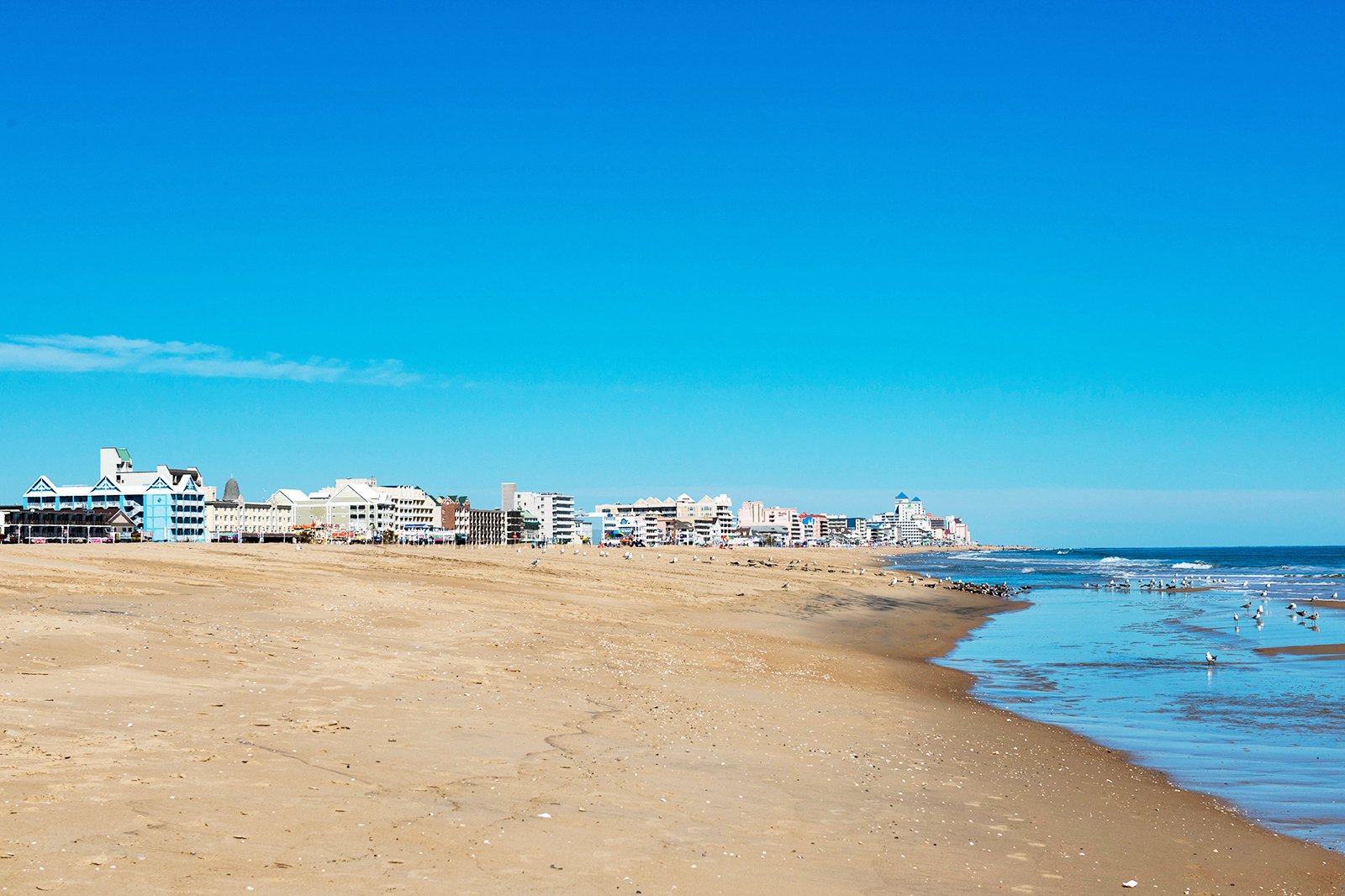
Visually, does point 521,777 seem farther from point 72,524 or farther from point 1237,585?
point 72,524

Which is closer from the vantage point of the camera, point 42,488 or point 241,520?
point 42,488

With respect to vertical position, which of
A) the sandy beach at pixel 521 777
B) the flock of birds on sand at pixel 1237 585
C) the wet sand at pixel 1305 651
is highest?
the sandy beach at pixel 521 777

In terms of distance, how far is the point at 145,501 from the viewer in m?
136

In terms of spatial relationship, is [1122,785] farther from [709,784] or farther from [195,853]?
[195,853]

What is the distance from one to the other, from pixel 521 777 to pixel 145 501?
142542 mm

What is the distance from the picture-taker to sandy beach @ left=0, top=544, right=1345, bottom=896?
830 centimetres

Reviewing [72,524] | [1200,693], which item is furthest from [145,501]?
[1200,693]

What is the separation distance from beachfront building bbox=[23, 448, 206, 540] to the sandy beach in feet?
405

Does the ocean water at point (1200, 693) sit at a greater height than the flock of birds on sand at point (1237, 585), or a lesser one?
greater

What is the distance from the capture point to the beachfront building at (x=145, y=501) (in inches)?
5310

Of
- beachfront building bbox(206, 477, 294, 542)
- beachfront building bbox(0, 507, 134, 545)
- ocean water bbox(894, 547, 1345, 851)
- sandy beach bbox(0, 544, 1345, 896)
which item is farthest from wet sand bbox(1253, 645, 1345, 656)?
beachfront building bbox(206, 477, 294, 542)

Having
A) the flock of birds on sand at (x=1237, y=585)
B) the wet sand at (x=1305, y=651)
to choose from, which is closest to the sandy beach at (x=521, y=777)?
the wet sand at (x=1305, y=651)

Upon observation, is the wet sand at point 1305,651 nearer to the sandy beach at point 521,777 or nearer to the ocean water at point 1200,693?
the ocean water at point 1200,693

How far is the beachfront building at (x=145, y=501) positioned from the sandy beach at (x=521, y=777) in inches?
4856
